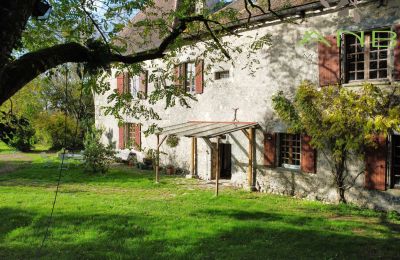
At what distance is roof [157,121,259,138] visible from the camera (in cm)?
1280

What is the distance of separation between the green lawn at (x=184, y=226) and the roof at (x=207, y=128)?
6.40ft

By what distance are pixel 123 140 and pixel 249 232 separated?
14.4m

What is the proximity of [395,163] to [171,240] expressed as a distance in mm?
6441

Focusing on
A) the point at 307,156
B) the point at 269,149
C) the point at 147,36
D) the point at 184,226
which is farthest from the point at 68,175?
the point at 307,156

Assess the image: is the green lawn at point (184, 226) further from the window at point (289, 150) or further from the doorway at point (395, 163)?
the window at point (289, 150)

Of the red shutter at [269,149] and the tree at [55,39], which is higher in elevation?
the tree at [55,39]

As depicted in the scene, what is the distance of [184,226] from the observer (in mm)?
8414

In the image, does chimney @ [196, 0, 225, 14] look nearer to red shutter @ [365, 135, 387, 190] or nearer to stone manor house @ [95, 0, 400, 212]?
stone manor house @ [95, 0, 400, 212]

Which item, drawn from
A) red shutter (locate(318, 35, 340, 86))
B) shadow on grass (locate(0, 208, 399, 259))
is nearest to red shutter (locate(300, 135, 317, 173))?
red shutter (locate(318, 35, 340, 86))

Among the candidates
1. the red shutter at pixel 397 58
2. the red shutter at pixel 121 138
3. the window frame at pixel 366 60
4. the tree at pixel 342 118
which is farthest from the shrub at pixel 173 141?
the red shutter at pixel 397 58

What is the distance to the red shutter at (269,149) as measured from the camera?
12891 millimetres

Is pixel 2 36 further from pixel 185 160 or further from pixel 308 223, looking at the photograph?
pixel 185 160

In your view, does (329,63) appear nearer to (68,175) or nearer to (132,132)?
(68,175)

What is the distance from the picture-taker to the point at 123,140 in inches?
840
